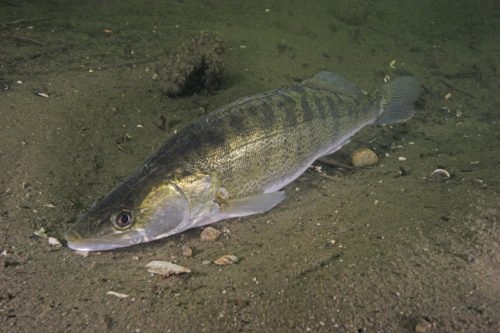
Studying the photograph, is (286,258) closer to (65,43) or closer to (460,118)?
(460,118)

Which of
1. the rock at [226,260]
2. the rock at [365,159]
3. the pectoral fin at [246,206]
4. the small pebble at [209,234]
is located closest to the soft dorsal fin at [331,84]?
the rock at [365,159]

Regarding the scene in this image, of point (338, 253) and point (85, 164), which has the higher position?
point (338, 253)

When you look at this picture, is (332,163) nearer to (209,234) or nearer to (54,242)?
(209,234)

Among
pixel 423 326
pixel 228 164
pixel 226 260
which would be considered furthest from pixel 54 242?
pixel 423 326

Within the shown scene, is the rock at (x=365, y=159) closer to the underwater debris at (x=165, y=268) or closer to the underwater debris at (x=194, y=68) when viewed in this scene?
the underwater debris at (x=194, y=68)

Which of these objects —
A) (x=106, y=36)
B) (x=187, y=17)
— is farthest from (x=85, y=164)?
(x=187, y=17)

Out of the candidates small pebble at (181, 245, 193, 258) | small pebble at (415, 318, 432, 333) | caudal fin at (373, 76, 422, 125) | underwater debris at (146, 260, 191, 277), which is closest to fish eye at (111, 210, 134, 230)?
underwater debris at (146, 260, 191, 277)

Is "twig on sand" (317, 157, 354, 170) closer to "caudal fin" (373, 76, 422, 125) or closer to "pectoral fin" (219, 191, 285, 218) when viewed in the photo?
"caudal fin" (373, 76, 422, 125)
